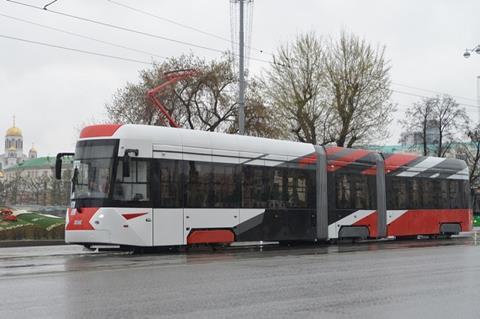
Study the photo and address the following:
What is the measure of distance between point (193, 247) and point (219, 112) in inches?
867

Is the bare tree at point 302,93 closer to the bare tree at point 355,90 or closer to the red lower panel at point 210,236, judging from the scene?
the bare tree at point 355,90

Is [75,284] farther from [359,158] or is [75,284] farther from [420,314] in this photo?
[359,158]

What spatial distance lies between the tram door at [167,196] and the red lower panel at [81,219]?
1733 millimetres

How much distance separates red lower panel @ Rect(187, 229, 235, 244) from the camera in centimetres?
2016

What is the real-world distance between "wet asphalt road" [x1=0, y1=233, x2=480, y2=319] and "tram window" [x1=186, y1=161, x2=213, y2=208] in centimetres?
299

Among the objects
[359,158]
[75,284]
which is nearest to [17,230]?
[359,158]

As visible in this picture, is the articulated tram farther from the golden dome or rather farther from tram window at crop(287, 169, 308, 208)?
the golden dome

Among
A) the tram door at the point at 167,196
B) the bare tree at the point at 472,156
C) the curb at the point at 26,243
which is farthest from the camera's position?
the bare tree at the point at 472,156

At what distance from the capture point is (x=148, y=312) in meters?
8.70

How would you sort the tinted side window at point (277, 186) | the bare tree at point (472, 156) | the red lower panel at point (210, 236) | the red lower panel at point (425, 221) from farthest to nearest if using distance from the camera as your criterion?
the bare tree at point (472, 156), the red lower panel at point (425, 221), the tinted side window at point (277, 186), the red lower panel at point (210, 236)

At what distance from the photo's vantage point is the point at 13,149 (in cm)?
17575

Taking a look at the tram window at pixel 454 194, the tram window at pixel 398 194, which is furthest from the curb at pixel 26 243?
the tram window at pixel 454 194

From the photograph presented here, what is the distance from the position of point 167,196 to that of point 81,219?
2.43 m

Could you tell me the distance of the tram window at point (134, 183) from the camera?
61.6 ft
